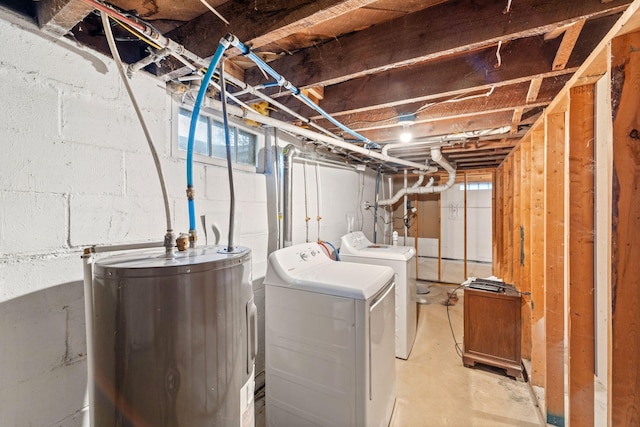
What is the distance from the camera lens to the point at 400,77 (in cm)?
170

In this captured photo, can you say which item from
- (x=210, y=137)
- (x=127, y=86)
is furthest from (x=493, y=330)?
(x=127, y=86)

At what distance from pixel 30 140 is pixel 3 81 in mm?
189

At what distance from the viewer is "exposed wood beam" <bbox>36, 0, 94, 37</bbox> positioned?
0.87 metres

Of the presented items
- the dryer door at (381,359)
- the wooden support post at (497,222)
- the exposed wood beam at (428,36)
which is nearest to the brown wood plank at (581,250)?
the exposed wood beam at (428,36)

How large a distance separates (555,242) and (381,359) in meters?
1.28

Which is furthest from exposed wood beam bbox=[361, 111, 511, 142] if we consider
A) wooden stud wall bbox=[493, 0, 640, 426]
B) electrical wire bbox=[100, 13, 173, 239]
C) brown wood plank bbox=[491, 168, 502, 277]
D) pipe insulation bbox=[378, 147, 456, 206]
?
brown wood plank bbox=[491, 168, 502, 277]

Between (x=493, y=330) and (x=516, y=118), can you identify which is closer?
(x=516, y=118)

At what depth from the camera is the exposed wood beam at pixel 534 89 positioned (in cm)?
148

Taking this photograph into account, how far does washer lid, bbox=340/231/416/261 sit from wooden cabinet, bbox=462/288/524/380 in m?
0.65

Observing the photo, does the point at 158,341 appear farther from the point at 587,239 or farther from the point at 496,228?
the point at 496,228

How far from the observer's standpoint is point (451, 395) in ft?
7.05

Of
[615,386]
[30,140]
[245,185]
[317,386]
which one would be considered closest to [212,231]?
[245,185]

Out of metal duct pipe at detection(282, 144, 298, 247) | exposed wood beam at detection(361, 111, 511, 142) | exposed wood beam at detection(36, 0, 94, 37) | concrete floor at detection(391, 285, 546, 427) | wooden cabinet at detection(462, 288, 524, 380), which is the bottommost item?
concrete floor at detection(391, 285, 546, 427)

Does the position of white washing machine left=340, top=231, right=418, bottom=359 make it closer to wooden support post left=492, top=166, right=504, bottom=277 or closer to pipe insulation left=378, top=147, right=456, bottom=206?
A: pipe insulation left=378, top=147, right=456, bottom=206
